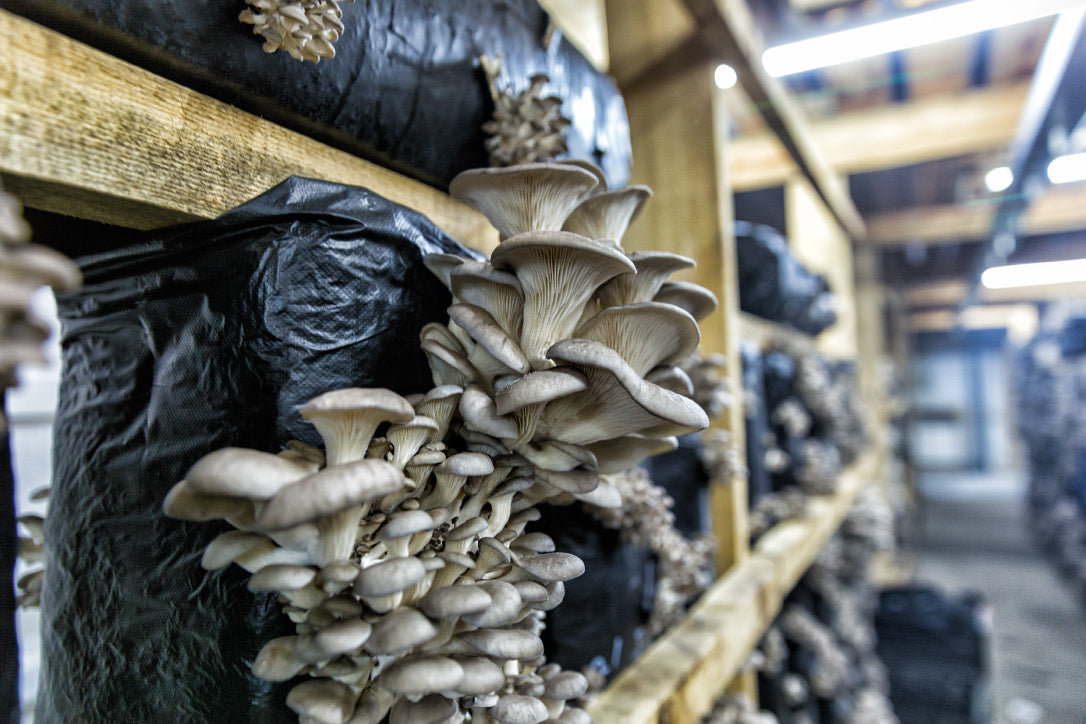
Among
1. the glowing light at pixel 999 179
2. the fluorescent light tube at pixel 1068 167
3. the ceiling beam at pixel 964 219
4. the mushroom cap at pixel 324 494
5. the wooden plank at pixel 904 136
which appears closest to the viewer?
the mushroom cap at pixel 324 494

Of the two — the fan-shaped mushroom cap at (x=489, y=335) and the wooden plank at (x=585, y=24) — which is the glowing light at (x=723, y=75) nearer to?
the wooden plank at (x=585, y=24)

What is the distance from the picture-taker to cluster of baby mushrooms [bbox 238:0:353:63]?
28.5 inches

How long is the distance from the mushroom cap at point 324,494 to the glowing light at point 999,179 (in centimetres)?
569

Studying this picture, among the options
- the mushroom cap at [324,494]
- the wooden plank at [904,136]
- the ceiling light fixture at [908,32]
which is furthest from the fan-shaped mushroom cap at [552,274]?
the wooden plank at [904,136]

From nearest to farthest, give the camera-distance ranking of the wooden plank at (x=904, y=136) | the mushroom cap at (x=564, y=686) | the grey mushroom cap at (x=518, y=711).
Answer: the grey mushroom cap at (x=518, y=711) → the mushroom cap at (x=564, y=686) → the wooden plank at (x=904, y=136)

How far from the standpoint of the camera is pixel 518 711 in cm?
74

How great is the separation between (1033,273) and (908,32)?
Result: 27.5ft

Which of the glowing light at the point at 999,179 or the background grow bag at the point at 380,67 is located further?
the glowing light at the point at 999,179

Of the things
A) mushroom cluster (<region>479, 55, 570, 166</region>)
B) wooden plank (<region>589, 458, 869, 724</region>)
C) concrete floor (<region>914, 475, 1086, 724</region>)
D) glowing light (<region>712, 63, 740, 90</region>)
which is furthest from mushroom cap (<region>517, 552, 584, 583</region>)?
concrete floor (<region>914, 475, 1086, 724</region>)

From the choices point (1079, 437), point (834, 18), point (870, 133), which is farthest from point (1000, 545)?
point (834, 18)

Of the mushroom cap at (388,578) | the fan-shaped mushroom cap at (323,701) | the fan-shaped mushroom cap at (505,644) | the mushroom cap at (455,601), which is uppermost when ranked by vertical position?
the mushroom cap at (388,578)

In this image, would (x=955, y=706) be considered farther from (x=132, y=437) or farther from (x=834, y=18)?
(x=132, y=437)

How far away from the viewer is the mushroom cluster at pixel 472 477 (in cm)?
60

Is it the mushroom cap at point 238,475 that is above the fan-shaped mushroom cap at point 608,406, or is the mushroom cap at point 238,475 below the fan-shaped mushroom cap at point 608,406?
below
